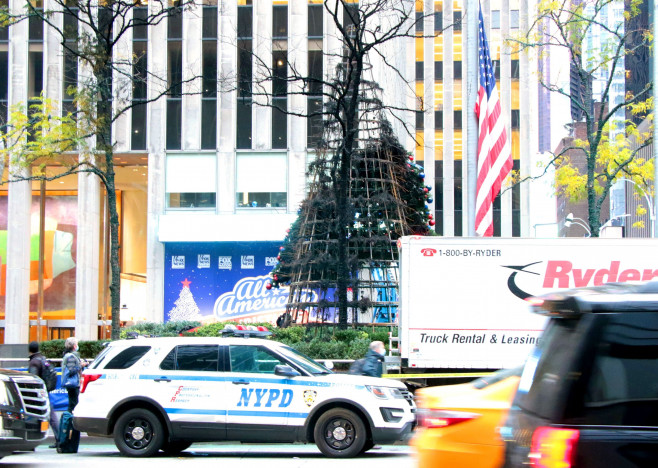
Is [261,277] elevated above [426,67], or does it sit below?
below

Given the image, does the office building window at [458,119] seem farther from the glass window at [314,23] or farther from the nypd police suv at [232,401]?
the nypd police suv at [232,401]

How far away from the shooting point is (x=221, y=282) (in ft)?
115

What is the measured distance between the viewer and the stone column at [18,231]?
115ft

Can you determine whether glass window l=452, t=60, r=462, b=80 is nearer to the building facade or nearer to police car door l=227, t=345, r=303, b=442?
the building facade

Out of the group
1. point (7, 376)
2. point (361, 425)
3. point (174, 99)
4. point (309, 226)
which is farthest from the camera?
point (174, 99)

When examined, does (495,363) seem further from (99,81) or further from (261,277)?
(261,277)

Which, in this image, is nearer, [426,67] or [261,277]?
[261,277]

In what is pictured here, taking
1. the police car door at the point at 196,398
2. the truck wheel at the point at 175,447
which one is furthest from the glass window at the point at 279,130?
the police car door at the point at 196,398

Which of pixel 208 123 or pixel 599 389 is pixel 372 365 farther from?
pixel 208 123

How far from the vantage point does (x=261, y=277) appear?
114ft

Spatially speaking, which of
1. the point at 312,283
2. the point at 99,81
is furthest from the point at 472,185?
the point at 99,81

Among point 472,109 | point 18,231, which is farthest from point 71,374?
point 18,231

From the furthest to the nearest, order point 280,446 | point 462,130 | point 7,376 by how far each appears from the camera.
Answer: point 462,130 → point 280,446 → point 7,376

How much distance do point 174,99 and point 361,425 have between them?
2555cm
